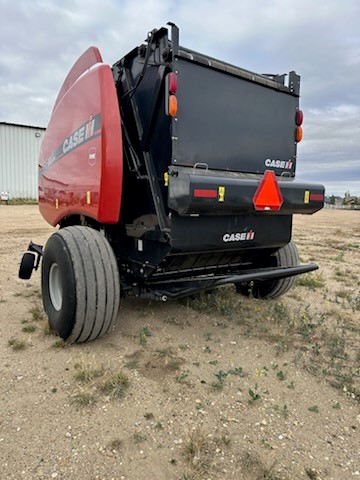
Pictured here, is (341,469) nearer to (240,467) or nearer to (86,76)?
(240,467)

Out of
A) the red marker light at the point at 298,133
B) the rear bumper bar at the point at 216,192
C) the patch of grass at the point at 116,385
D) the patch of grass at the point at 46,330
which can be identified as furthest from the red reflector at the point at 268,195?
the patch of grass at the point at 46,330

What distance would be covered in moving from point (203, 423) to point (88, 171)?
2.18m

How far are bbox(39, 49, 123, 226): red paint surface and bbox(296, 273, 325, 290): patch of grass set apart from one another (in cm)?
334

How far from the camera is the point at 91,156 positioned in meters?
3.33

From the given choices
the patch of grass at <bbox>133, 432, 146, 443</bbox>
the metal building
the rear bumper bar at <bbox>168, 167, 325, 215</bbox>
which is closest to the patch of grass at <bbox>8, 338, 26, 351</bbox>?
the patch of grass at <bbox>133, 432, 146, 443</bbox>

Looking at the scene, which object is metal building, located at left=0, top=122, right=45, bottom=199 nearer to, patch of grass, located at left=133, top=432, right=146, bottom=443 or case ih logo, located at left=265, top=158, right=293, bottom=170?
case ih logo, located at left=265, top=158, right=293, bottom=170

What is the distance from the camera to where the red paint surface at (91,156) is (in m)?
3.17

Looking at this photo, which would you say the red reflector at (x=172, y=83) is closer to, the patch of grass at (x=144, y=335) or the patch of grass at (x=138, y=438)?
the patch of grass at (x=144, y=335)

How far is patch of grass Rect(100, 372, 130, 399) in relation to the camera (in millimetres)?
2600

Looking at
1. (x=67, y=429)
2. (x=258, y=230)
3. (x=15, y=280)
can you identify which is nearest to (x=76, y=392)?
(x=67, y=429)

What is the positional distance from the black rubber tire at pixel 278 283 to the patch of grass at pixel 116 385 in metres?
2.25

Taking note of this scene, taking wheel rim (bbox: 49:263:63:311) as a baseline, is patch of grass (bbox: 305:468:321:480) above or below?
below

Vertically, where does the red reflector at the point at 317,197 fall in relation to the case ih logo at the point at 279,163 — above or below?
below

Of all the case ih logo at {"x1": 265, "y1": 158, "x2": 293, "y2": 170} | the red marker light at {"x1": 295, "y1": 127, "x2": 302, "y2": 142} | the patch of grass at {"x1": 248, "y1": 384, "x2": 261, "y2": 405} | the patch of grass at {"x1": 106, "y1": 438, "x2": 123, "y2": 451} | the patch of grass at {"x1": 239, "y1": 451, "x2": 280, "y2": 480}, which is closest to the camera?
the patch of grass at {"x1": 239, "y1": 451, "x2": 280, "y2": 480}
